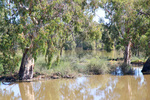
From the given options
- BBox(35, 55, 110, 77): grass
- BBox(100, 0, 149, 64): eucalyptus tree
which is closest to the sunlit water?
BBox(35, 55, 110, 77): grass

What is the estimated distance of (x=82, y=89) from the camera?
37.6 feet

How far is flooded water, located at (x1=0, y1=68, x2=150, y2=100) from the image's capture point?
32.2 feet

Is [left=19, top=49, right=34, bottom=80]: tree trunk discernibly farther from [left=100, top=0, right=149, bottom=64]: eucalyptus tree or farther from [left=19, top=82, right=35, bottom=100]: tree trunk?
[left=100, top=0, right=149, bottom=64]: eucalyptus tree

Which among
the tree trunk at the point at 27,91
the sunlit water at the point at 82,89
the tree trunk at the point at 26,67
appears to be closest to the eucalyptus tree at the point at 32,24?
the tree trunk at the point at 26,67

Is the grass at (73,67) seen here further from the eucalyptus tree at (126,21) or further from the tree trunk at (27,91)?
the eucalyptus tree at (126,21)

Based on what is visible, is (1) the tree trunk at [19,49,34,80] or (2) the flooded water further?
(1) the tree trunk at [19,49,34,80]

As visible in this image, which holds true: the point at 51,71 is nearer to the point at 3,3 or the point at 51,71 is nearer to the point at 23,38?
the point at 23,38

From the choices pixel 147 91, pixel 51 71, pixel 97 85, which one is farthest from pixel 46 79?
pixel 147 91

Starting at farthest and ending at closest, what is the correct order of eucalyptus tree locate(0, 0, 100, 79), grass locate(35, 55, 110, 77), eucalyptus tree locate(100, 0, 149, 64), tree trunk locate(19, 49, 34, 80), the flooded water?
grass locate(35, 55, 110, 77) → eucalyptus tree locate(100, 0, 149, 64) → tree trunk locate(19, 49, 34, 80) → eucalyptus tree locate(0, 0, 100, 79) → the flooded water

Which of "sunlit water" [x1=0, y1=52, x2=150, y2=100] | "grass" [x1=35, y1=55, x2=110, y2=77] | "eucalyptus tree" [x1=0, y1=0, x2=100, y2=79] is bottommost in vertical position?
"sunlit water" [x1=0, y1=52, x2=150, y2=100]

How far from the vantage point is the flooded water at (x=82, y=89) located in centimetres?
983

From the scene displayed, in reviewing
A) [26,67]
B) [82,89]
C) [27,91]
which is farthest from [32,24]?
[82,89]

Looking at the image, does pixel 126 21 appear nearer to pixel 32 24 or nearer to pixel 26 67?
pixel 32 24

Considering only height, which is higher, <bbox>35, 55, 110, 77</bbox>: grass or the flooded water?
<bbox>35, 55, 110, 77</bbox>: grass
